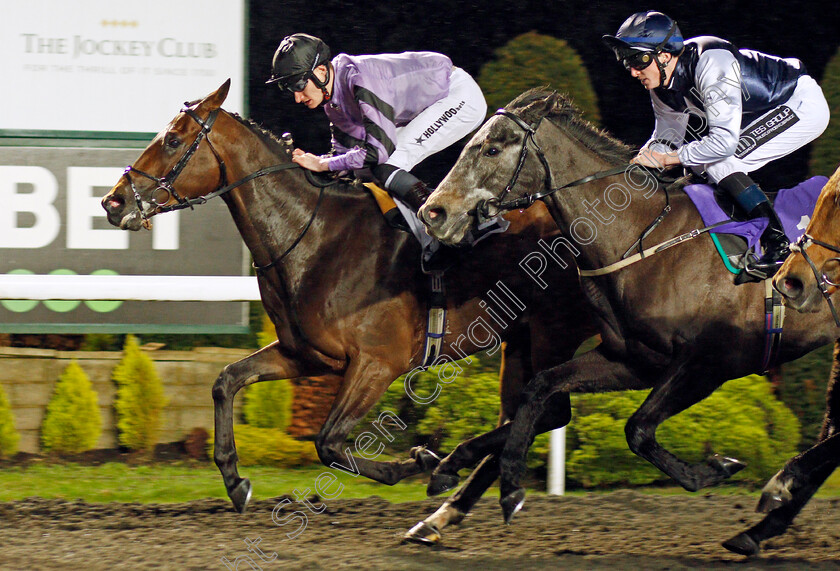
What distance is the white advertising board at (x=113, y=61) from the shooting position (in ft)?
17.1

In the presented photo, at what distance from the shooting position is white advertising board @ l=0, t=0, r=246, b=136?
5211 millimetres

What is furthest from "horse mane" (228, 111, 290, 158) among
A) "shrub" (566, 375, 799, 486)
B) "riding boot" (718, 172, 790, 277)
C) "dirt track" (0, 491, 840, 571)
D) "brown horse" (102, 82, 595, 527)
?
"shrub" (566, 375, 799, 486)

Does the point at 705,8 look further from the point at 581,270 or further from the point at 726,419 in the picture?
the point at 581,270

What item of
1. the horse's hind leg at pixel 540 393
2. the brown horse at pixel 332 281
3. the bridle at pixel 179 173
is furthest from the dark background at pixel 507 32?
the horse's hind leg at pixel 540 393

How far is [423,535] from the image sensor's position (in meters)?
4.14

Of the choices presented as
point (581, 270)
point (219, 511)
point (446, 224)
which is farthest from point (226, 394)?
point (581, 270)

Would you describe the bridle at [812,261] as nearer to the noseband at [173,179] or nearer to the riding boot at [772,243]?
the riding boot at [772,243]

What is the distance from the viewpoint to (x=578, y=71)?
5617 mm

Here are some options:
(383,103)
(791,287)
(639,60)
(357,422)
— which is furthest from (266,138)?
(791,287)

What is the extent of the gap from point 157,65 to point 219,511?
7.30 feet

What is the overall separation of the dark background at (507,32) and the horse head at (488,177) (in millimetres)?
2342

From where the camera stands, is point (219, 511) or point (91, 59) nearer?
point (219, 511)

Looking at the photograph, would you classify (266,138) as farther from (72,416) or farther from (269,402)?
(72,416)

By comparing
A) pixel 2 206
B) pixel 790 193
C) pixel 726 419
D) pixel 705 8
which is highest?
pixel 705 8
